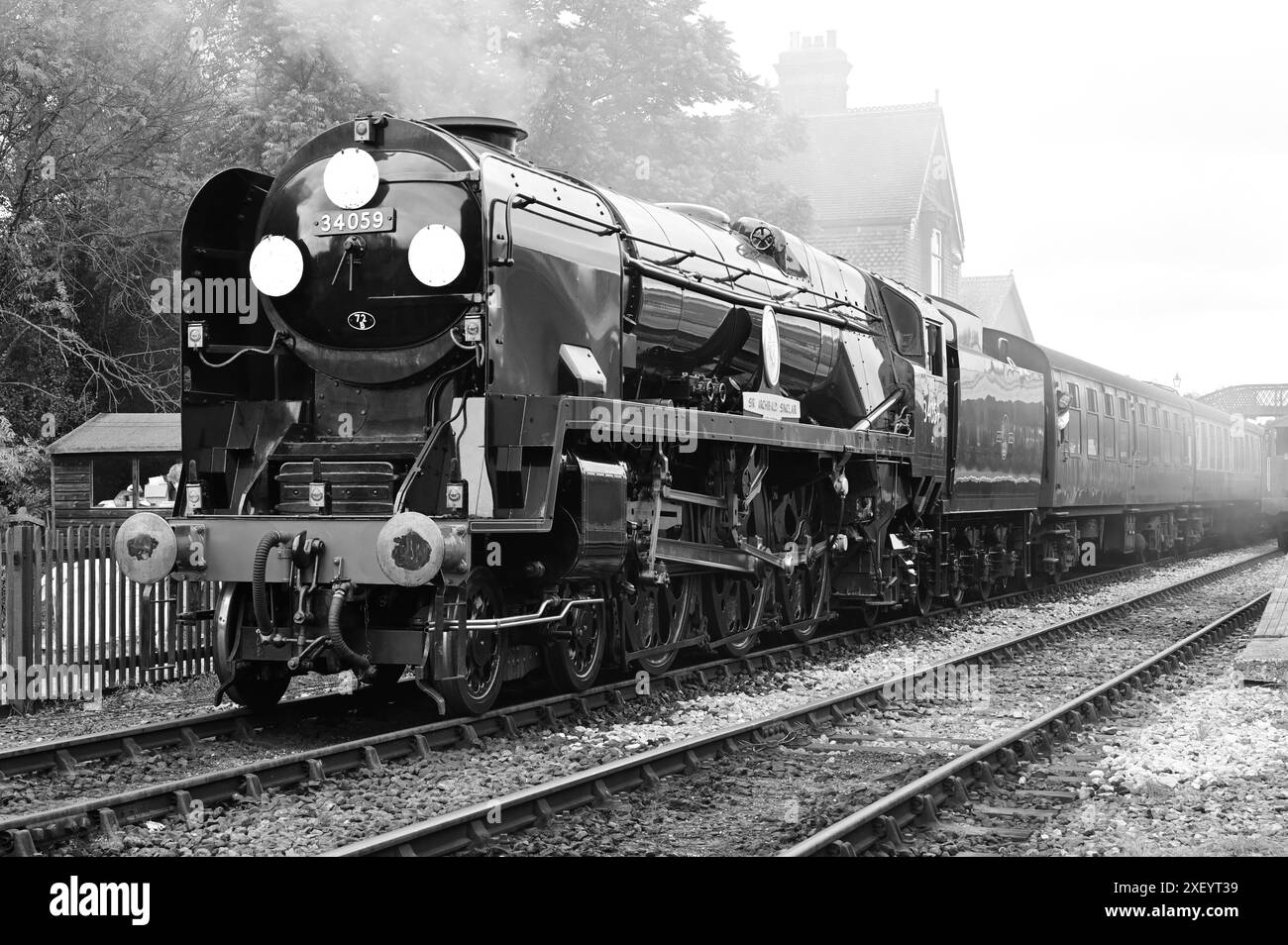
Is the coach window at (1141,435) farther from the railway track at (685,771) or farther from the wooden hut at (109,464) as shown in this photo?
the wooden hut at (109,464)

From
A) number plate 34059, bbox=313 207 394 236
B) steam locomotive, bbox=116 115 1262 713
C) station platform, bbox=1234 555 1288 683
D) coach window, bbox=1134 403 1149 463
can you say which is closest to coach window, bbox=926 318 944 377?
steam locomotive, bbox=116 115 1262 713

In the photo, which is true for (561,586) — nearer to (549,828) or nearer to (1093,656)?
(549,828)

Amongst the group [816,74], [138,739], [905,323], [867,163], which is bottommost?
[138,739]

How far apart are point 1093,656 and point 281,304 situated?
24.8ft

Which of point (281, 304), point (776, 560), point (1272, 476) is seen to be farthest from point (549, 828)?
point (1272, 476)

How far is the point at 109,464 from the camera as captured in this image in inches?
717

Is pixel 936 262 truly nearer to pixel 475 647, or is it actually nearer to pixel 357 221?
pixel 357 221

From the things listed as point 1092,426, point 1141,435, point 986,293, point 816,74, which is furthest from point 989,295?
point 1092,426

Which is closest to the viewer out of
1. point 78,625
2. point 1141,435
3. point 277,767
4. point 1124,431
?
point 277,767

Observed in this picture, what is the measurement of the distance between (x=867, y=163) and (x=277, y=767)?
3778cm

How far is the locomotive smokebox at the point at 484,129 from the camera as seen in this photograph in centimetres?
800

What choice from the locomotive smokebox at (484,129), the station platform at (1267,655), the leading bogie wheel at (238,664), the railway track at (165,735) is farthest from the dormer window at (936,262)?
the leading bogie wheel at (238,664)

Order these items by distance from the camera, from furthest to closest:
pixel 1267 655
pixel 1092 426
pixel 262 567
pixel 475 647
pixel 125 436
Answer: pixel 1092 426 < pixel 125 436 < pixel 1267 655 < pixel 475 647 < pixel 262 567

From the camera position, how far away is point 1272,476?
3194 centimetres
